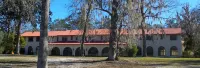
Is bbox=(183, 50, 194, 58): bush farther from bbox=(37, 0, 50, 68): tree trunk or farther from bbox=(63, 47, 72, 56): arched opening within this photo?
bbox=(37, 0, 50, 68): tree trunk

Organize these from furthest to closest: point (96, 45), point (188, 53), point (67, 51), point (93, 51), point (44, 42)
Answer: point (67, 51) → point (93, 51) → point (96, 45) → point (188, 53) → point (44, 42)

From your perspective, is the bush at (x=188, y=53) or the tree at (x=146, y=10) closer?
the tree at (x=146, y=10)

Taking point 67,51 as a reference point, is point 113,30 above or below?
above

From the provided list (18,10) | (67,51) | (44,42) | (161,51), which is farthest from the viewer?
(67,51)

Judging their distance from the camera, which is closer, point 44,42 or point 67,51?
point 44,42

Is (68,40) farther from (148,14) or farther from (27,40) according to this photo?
(148,14)

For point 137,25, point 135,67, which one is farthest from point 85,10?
point 135,67

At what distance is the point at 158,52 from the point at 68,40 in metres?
23.3

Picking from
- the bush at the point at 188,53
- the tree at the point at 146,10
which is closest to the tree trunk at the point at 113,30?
the tree at the point at 146,10

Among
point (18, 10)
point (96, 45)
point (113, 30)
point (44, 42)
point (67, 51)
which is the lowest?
point (67, 51)

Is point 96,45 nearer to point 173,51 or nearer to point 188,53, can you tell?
point 173,51

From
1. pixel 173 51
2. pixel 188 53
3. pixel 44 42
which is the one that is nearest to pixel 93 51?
pixel 173 51

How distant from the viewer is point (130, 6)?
31344 millimetres

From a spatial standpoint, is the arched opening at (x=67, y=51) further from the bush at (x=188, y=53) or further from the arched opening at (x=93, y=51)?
the bush at (x=188, y=53)
